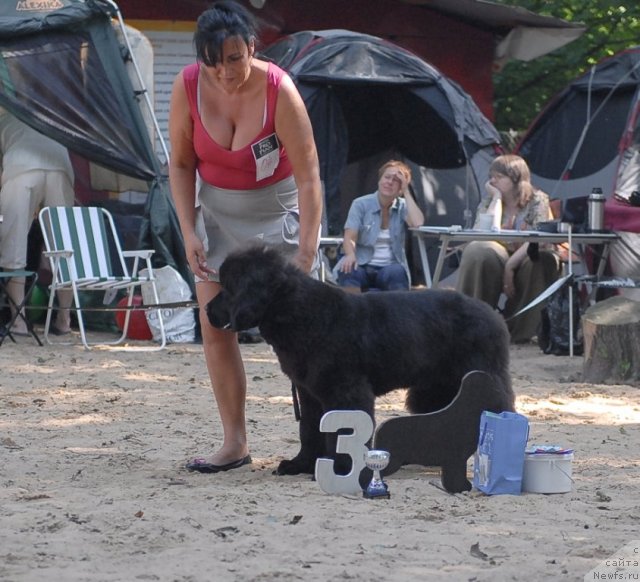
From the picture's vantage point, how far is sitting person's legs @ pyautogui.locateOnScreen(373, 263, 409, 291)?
953 centimetres

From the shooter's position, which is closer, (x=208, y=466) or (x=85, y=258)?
(x=208, y=466)

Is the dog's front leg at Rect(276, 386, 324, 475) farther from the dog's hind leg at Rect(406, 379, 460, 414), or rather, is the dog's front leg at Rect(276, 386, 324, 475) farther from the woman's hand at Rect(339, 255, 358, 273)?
the woman's hand at Rect(339, 255, 358, 273)

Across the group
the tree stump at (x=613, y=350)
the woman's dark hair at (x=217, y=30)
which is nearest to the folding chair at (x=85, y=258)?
the tree stump at (x=613, y=350)

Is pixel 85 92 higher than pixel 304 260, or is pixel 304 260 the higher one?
pixel 85 92

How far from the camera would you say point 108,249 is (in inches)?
→ 386

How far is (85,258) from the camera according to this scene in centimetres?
952

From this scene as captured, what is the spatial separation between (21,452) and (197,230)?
128cm

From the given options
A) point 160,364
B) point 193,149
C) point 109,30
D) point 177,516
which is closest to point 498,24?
point 109,30

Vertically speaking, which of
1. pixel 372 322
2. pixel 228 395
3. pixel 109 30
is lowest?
pixel 228 395

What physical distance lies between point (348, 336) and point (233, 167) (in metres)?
0.75

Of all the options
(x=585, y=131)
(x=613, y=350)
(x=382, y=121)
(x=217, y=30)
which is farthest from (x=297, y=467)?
(x=585, y=131)

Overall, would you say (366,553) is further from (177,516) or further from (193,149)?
(193,149)

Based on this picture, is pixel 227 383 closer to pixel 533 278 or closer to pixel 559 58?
pixel 533 278

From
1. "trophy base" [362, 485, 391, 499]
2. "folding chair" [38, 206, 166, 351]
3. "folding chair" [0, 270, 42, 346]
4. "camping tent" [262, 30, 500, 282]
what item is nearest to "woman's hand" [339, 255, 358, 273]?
"folding chair" [38, 206, 166, 351]
